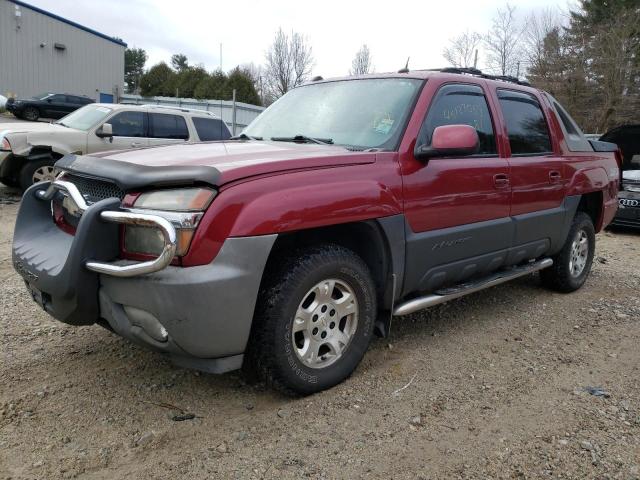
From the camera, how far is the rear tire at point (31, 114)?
79.6 feet

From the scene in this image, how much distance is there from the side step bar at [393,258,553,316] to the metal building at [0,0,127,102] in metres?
32.6

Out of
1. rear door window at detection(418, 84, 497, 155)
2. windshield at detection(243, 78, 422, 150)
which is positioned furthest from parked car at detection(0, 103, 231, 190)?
rear door window at detection(418, 84, 497, 155)

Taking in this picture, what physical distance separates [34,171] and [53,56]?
91.4 feet

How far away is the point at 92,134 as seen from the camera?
8.97 metres

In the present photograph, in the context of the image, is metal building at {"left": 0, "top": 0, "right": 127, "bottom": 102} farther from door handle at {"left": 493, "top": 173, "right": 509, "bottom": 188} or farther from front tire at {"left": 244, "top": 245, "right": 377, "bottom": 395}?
front tire at {"left": 244, "top": 245, "right": 377, "bottom": 395}

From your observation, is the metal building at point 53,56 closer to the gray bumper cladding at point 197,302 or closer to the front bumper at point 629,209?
the front bumper at point 629,209

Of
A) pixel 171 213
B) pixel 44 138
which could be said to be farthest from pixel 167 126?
pixel 171 213

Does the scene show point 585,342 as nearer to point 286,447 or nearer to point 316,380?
point 316,380

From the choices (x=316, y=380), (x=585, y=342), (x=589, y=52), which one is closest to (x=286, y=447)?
(x=316, y=380)

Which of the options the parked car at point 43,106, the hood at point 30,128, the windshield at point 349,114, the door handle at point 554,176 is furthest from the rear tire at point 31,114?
the door handle at point 554,176

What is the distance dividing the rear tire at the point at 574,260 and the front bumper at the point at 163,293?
352 cm

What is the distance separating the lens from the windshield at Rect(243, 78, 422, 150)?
11.5 feet

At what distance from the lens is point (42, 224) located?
3150 mm

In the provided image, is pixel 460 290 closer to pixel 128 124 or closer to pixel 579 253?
pixel 579 253
